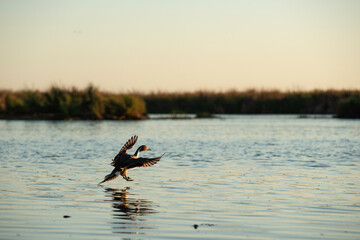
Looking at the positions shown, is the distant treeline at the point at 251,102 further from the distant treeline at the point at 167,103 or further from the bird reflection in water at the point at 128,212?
the bird reflection in water at the point at 128,212

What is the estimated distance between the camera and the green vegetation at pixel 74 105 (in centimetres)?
6156

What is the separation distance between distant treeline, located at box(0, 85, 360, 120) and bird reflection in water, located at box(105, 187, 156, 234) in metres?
47.0

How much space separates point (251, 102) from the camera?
265 ft

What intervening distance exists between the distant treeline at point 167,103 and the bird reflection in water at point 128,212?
154ft

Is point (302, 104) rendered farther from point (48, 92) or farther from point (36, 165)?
point (36, 165)

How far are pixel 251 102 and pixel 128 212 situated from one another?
70.1 m

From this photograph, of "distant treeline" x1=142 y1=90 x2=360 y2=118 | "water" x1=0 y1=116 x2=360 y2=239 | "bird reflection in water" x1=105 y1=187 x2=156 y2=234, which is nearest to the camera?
"water" x1=0 y1=116 x2=360 y2=239

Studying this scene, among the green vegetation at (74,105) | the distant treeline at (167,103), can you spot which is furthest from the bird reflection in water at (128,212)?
the green vegetation at (74,105)

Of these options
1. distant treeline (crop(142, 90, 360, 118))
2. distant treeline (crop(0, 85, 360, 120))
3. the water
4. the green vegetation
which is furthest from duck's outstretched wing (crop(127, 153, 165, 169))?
distant treeline (crop(142, 90, 360, 118))

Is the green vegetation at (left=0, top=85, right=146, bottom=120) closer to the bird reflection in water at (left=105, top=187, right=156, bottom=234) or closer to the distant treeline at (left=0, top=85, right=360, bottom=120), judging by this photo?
the distant treeline at (left=0, top=85, right=360, bottom=120)

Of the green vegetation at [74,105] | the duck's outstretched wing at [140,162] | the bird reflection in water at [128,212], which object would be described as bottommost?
the bird reflection in water at [128,212]

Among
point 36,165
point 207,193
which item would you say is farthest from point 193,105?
point 207,193

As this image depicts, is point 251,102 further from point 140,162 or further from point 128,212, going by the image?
point 128,212

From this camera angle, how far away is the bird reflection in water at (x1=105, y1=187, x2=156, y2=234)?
33.2 feet
